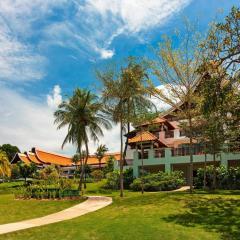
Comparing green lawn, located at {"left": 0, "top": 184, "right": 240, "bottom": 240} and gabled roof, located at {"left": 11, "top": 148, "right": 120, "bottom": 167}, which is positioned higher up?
gabled roof, located at {"left": 11, "top": 148, "right": 120, "bottom": 167}

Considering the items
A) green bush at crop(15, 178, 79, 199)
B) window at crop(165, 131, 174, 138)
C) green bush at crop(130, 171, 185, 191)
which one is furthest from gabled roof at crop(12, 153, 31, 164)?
green bush at crop(15, 178, 79, 199)

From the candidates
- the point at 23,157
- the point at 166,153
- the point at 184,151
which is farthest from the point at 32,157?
the point at 184,151

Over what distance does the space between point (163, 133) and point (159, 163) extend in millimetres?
5717

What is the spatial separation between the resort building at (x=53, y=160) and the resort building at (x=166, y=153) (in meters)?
32.0

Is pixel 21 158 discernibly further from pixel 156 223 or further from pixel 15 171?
pixel 156 223

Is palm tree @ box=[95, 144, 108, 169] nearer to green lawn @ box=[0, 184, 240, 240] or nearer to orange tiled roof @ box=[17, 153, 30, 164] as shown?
orange tiled roof @ box=[17, 153, 30, 164]

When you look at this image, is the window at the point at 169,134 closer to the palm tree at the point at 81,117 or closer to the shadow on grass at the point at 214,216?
the palm tree at the point at 81,117

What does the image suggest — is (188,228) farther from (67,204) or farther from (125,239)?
A: (67,204)

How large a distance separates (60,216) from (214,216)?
7754mm

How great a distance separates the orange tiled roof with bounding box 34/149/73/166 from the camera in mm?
85812

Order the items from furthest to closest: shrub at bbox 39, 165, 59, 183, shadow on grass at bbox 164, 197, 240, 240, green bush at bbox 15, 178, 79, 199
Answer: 1. shrub at bbox 39, 165, 59, 183
2. green bush at bbox 15, 178, 79, 199
3. shadow on grass at bbox 164, 197, 240, 240

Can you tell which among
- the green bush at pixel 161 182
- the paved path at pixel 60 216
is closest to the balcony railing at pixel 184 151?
the green bush at pixel 161 182

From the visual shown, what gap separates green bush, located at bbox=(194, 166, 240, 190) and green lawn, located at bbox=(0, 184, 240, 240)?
13709 mm

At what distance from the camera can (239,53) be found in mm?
17656
